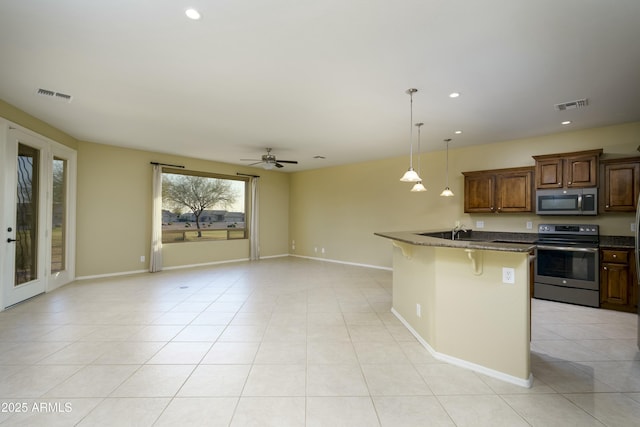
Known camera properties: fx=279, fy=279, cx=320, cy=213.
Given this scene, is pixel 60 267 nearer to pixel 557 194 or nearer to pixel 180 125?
pixel 180 125

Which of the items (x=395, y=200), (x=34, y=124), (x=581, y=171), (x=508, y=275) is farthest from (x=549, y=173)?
(x=34, y=124)

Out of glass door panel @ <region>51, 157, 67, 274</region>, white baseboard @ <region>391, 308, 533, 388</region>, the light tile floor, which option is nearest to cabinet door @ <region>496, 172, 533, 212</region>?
the light tile floor

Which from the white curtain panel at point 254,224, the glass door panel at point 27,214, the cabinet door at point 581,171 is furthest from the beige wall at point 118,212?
the cabinet door at point 581,171

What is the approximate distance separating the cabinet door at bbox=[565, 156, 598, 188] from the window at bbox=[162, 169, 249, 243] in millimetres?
7257

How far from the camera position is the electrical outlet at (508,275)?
2260mm

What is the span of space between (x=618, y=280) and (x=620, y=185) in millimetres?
1389

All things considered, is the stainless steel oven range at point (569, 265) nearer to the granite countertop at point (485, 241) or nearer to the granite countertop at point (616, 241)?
the granite countertop at point (616, 241)

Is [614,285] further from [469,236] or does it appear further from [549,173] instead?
[469,236]

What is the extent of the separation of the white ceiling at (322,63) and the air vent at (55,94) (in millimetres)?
66

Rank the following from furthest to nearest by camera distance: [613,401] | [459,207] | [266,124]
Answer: [459,207]
[266,124]
[613,401]

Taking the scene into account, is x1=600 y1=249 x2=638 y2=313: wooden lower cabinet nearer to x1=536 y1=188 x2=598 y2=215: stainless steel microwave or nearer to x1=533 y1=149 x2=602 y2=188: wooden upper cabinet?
x1=536 y1=188 x2=598 y2=215: stainless steel microwave

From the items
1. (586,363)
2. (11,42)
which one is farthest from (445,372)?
(11,42)

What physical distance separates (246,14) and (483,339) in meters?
3.22

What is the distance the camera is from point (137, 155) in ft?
20.5
